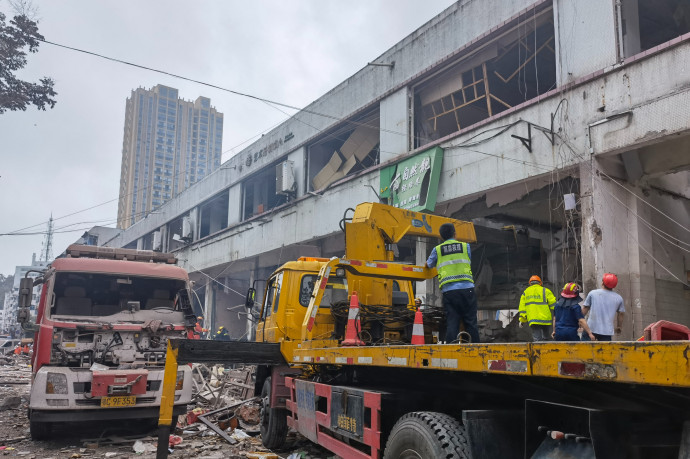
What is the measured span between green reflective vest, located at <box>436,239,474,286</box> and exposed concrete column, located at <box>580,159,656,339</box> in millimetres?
4502

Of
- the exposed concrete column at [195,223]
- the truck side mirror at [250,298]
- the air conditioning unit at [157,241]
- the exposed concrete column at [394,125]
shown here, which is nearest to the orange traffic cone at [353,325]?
the truck side mirror at [250,298]

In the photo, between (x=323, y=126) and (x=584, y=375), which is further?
(x=323, y=126)

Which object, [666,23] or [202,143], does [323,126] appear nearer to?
[666,23]

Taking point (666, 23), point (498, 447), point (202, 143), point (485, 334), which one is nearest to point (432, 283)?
point (485, 334)

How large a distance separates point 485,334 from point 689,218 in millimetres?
6377

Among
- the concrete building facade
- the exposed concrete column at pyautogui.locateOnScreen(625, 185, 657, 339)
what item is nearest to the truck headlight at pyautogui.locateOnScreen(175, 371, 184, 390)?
the concrete building facade

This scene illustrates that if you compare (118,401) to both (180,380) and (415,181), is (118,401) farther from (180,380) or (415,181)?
(415,181)

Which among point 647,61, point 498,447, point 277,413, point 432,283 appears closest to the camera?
point 498,447

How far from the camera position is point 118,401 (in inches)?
290

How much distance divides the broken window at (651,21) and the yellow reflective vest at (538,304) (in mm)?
4451

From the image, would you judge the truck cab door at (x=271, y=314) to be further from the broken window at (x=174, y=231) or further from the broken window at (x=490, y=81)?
the broken window at (x=174, y=231)

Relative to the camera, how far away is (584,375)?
7.86ft

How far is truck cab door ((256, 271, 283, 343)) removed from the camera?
24.7 ft

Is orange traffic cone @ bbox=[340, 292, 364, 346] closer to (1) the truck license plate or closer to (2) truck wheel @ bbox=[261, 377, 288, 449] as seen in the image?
(2) truck wheel @ bbox=[261, 377, 288, 449]
